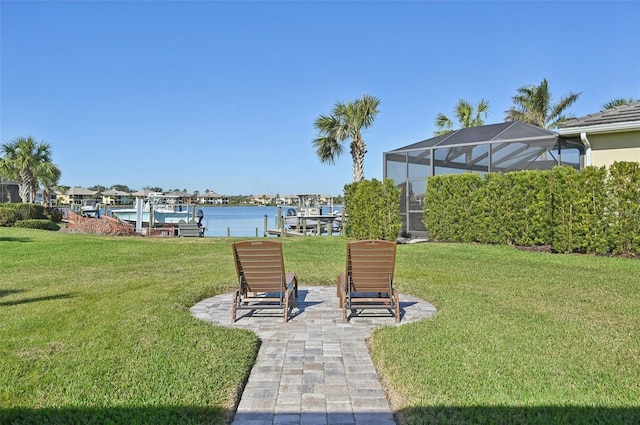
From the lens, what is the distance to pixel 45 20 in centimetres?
1163

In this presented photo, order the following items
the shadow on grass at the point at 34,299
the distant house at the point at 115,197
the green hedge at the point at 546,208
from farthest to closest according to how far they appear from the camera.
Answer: the distant house at the point at 115,197 < the green hedge at the point at 546,208 < the shadow on grass at the point at 34,299

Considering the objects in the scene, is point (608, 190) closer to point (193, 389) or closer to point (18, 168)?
point (193, 389)

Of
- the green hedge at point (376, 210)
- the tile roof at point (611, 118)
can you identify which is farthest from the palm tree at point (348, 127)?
the tile roof at point (611, 118)

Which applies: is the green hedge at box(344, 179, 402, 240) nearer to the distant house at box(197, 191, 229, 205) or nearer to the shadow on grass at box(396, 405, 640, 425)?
the shadow on grass at box(396, 405, 640, 425)

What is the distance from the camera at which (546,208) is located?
466 inches

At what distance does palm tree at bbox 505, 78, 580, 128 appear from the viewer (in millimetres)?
24469

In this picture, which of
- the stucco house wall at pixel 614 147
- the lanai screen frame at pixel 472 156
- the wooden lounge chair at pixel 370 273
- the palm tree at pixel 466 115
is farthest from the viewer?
the palm tree at pixel 466 115

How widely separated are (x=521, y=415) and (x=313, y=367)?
1.68m

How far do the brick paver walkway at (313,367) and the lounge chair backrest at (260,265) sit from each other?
1.48 ft

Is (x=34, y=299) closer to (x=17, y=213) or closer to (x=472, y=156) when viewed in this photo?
(x=472, y=156)

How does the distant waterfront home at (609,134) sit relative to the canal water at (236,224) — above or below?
above

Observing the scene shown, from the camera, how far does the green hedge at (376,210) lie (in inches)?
581

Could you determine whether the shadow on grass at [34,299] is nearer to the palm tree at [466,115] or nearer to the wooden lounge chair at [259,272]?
the wooden lounge chair at [259,272]

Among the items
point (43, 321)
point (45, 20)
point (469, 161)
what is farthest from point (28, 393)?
point (469, 161)
